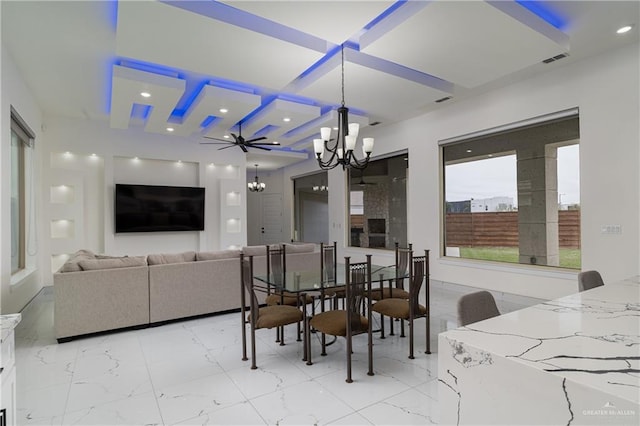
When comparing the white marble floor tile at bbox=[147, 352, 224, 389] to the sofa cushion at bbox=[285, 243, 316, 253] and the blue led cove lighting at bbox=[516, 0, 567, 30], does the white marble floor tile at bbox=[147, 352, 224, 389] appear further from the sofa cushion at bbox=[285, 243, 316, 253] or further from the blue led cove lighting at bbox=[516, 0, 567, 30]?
the blue led cove lighting at bbox=[516, 0, 567, 30]

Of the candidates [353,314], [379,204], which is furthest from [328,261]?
[379,204]

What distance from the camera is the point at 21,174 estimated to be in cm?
493

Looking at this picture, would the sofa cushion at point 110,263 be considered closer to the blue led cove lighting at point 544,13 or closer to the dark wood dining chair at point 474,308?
the dark wood dining chair at point 474,308

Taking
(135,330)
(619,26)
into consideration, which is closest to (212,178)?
(135,330)

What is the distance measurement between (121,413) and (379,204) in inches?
238

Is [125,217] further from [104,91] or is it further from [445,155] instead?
[445,155]

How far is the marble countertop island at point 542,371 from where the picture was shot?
794mm

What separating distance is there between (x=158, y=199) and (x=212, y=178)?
4.05 ft

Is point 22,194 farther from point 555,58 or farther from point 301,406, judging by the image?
point 555,58

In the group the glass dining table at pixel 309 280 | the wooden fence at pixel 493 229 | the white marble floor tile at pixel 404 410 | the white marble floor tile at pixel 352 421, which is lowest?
the white marble floor tile at pixel 404 410

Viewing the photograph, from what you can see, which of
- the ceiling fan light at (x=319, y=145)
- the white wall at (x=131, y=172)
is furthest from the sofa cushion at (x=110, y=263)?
the white wall at (x=131, y=172)

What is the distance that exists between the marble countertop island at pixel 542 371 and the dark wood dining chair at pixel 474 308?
33 cm

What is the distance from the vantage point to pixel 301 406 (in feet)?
7.27

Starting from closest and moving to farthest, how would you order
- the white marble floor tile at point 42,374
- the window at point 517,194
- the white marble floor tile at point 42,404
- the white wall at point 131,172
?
the white marble floor tile at point 42,404 < the white marble floor tile at point 42,374 < the window at point 517,194 < the white wall at point 131,172
